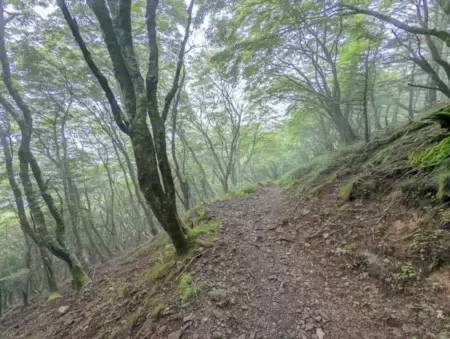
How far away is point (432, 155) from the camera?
321 centimetres

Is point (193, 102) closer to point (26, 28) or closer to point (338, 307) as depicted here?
point (26, 28)

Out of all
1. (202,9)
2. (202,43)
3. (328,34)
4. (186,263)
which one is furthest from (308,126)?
(186,263)

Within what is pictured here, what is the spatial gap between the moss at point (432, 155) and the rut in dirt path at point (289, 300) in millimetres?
1941

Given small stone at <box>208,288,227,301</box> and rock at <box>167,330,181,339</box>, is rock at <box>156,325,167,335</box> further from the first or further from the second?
small stone at <box>208,288,227,301</box>

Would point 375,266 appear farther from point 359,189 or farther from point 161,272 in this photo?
point 161,272

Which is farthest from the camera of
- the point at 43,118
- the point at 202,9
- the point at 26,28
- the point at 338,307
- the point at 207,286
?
the point at 43,118

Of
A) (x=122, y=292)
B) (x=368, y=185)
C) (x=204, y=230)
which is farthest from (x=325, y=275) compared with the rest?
(x=122, y=292)

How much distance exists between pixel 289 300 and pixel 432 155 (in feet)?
9.82

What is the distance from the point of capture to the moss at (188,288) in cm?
324

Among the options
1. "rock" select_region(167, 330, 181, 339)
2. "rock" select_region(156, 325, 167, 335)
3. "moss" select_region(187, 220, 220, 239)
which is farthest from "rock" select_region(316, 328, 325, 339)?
"moss" select_region(187, 220, 220, 239)

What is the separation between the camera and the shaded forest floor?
92.4 inches

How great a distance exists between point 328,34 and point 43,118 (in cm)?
1426

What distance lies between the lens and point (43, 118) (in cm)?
1060

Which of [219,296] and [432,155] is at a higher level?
[432,155]
